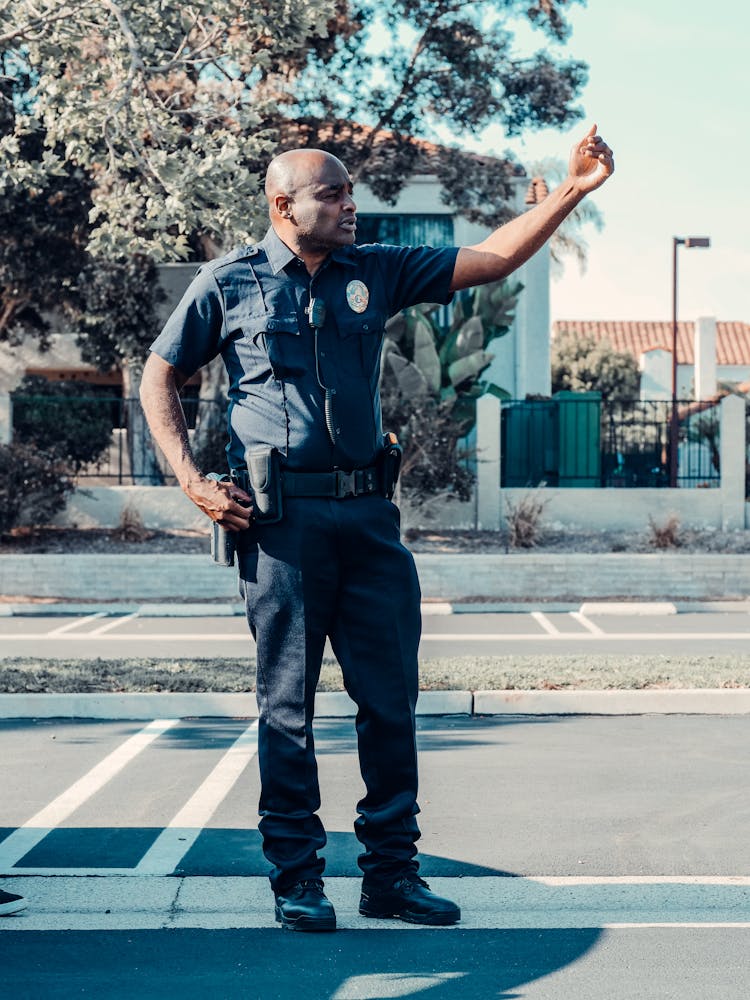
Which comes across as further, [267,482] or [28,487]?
[28,487]

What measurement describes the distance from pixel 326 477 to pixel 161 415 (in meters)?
0.52

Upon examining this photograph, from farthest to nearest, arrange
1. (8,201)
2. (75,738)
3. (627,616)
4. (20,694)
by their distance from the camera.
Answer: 1. (8,201)
2. (627,616)
3. (20,694)
4. (75,738)

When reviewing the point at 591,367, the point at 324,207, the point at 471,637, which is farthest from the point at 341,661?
the point at 591,367

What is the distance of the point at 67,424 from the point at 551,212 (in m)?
16.4

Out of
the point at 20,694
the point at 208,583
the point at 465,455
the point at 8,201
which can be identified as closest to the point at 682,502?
the point at 465,455

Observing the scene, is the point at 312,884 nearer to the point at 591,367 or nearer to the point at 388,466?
the point at 388,466

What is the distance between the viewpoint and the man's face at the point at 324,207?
3.99 metres

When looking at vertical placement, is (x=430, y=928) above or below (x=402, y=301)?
below

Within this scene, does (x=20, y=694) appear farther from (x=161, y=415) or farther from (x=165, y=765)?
(x=161, y=415)

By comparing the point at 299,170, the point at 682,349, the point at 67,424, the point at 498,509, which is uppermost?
the point at 682,349

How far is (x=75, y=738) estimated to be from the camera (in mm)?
7215

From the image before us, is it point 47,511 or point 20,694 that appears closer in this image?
point 20,694

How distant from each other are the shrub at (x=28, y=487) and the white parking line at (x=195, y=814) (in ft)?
36.4

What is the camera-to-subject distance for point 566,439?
20922 millimetres
